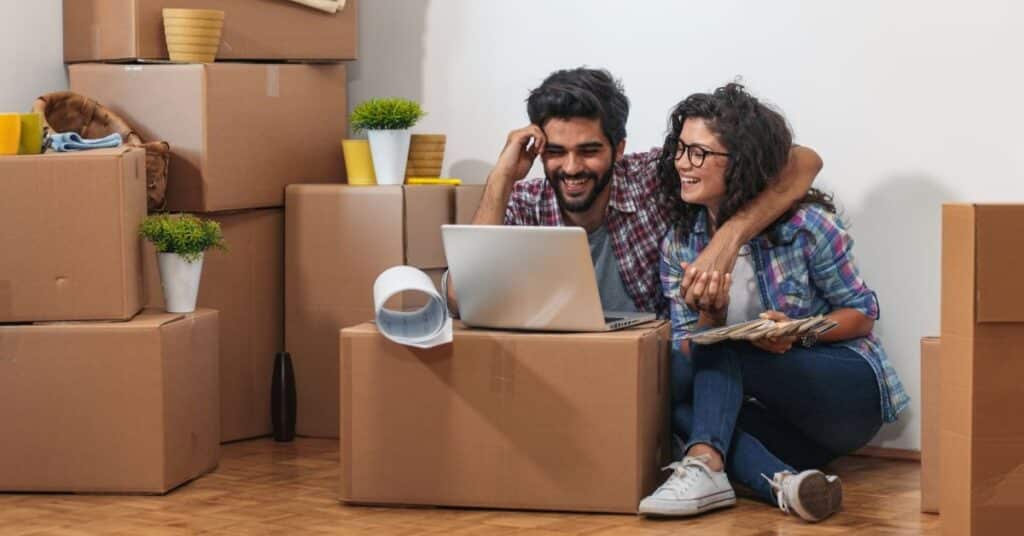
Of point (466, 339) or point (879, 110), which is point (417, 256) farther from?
point (879, 110)

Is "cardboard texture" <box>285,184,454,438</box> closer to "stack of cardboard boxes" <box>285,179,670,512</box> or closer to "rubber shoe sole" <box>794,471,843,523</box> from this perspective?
"stack of cardboard boxes" <box>285,179,670,512</box>

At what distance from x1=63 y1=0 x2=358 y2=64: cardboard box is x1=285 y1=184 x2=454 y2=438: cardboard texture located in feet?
1.11

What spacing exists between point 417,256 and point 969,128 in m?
1.20

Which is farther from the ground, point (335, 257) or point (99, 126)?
point (99, 126)

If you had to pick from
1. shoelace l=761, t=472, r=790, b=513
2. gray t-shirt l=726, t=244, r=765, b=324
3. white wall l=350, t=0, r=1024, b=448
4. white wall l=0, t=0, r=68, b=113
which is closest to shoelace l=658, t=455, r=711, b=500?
shoelace l=761, t=472, r=790, b=513

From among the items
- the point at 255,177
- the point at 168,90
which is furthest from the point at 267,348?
the point at 168,90

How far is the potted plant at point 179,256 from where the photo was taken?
3.02 meters

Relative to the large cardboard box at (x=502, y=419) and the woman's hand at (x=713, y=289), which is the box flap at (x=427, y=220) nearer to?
the large cardboard box at (x=502, y=419)

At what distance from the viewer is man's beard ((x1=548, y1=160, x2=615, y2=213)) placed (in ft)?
9.98

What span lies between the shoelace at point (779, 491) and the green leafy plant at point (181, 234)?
46.9 inches

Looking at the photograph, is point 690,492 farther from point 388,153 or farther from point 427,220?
point 388,153

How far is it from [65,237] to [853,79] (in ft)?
5.30

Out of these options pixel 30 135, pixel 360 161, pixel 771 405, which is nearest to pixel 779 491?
pixel 771 405

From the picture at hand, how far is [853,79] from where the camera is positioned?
324 centimetres
